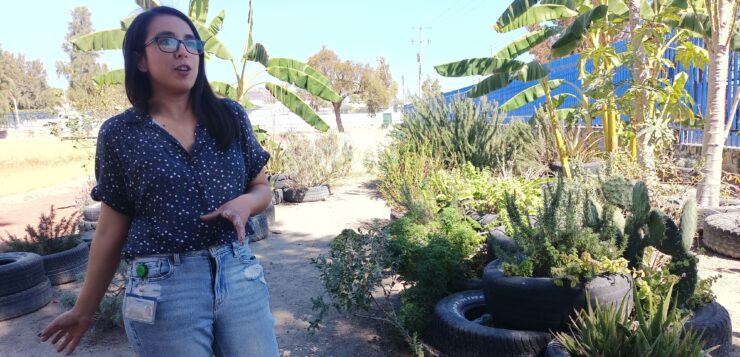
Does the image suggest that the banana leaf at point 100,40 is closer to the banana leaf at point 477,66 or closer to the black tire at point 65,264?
the black tire at point 65,264

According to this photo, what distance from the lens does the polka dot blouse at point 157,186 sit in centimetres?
158

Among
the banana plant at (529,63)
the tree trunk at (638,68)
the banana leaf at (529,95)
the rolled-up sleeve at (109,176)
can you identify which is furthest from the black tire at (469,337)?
the banana leaf at (529,95)

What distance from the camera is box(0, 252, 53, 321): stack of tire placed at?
486cm

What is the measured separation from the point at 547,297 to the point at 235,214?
2.10 metres

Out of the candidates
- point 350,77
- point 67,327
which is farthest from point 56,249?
point 350,77

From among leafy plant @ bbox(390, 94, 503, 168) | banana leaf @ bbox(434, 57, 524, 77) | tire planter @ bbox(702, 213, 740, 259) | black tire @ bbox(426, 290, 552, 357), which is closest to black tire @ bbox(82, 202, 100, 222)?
leafy plant @ bbox(390, 94, 503, 168)

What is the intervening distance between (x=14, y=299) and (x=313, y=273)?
2832mm

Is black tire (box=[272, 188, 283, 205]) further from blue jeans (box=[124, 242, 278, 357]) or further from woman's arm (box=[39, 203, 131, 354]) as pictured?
blue jeans (box=[124, 242, 278, 357])

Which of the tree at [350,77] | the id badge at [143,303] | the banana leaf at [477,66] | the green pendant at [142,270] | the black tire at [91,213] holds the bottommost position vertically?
the black tire at [91,213]

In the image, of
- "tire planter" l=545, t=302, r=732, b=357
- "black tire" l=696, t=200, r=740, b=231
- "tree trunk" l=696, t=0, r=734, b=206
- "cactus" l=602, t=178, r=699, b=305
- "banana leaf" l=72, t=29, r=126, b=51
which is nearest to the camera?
"tire planter" l=545, t=302, r=732, b=357

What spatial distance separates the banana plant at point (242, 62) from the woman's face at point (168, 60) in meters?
7.87

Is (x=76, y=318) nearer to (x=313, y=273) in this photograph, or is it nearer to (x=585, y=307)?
(x=585, y=307)

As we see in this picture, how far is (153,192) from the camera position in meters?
1.58

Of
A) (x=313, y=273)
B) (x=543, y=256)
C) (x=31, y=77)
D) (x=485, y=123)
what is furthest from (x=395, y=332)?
(x=31, y=77)
